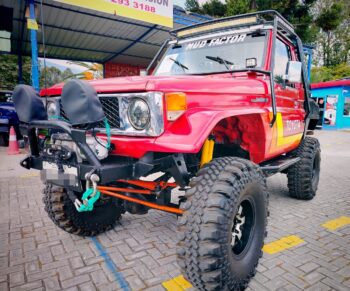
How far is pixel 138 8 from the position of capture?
8.65 metres

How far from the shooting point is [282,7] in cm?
1805

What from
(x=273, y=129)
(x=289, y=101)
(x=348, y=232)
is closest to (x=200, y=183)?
(x=273, y=129)

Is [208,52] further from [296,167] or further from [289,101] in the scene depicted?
[296,167]

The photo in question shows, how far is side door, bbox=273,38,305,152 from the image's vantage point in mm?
3051

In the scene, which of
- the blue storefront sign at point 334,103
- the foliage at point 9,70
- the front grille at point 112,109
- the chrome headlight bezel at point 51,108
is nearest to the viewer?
the front grille at point 112,109

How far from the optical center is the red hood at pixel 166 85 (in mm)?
1731

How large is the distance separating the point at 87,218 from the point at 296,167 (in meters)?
2.94

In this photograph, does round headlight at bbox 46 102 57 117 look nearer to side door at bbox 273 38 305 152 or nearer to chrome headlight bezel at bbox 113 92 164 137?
chrome headlight bezel at bbox 113 92 164 137

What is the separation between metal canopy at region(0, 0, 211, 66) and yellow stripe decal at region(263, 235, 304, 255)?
881 centimetres

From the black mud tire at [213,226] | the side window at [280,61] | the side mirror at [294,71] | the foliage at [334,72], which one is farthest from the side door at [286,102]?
the foliage at [334,72]

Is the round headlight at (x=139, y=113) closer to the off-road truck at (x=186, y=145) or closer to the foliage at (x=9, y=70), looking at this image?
the off-road truck at (x=186, y=145)

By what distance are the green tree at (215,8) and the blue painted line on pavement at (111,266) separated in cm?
2221

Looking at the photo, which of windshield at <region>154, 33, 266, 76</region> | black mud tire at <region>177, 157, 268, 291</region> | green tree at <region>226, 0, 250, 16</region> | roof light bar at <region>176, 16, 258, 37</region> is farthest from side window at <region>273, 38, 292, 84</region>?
green tree at <region>226, 0, 250, 16</region>

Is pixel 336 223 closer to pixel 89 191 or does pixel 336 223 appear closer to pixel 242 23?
pixel 242 23
